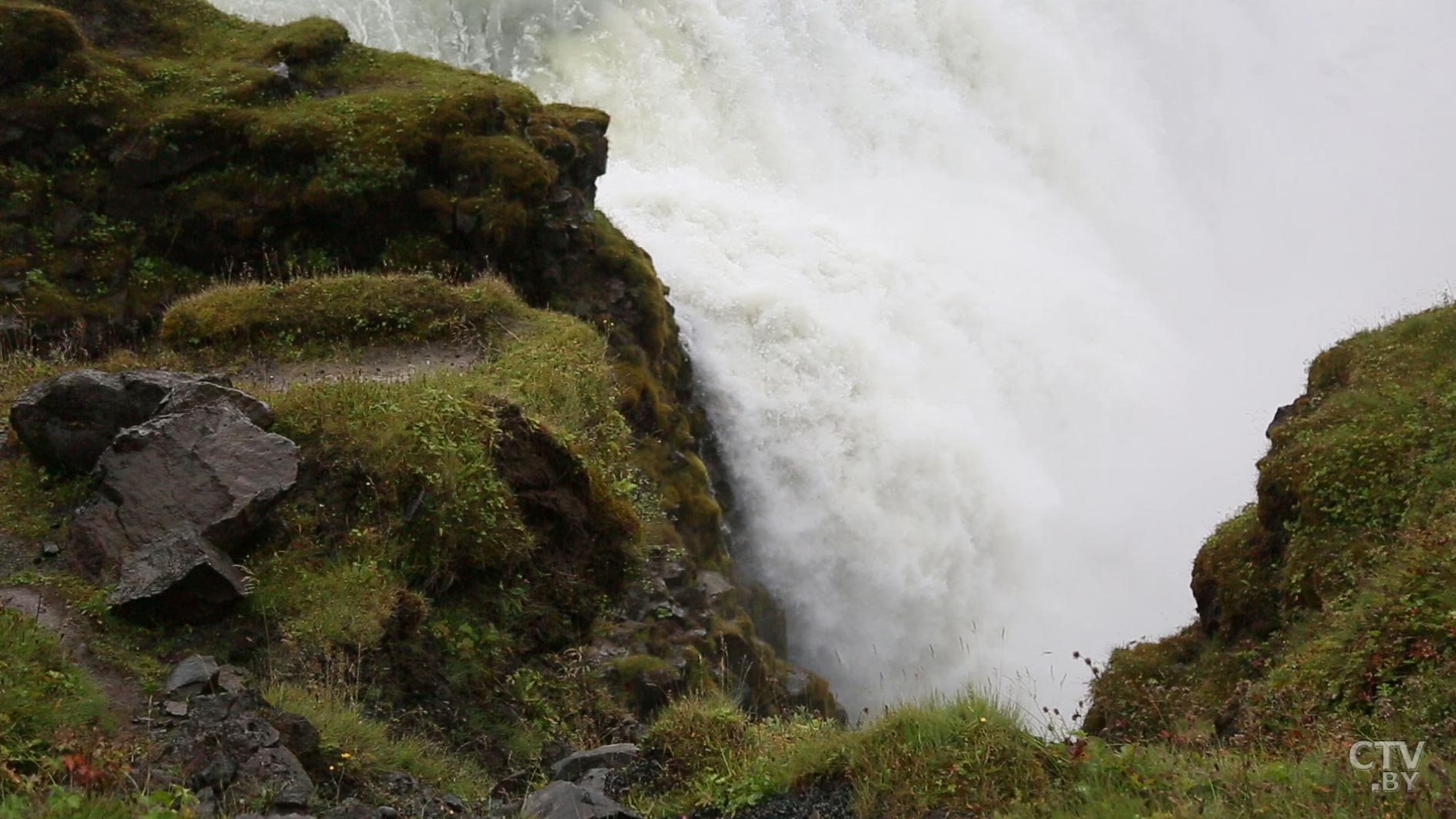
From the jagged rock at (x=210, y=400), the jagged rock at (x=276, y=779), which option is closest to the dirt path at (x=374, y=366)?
the jagged rock at (x=210, y=400)

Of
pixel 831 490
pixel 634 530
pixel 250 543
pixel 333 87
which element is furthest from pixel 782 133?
pixel 250 543

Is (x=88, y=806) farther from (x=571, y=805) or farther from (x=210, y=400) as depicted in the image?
(x=210, y=400)

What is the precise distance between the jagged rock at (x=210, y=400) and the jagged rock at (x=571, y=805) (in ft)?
11.9

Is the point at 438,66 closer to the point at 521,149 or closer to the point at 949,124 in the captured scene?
the point at 521,149

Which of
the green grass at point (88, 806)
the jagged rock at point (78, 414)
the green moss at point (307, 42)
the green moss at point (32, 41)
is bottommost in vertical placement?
the green grass at point (88, 806)

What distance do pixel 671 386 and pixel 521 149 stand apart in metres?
3.99

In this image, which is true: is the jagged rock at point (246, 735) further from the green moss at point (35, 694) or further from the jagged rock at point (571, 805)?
the jagged rock at point (571, 805)

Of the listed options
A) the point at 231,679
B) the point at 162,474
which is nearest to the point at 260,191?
the point at 162,474

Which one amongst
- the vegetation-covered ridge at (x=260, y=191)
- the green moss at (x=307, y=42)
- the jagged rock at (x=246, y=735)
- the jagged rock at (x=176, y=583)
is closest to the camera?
the jagged rock at (x=246, y=735)

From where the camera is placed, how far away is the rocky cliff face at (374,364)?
24.5ft

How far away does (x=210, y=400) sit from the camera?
7910 millimetres

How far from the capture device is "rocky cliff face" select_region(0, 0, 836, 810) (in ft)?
24.5

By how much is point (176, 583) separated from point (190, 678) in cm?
81

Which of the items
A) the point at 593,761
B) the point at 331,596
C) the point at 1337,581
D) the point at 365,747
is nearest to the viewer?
the point at 365,747
